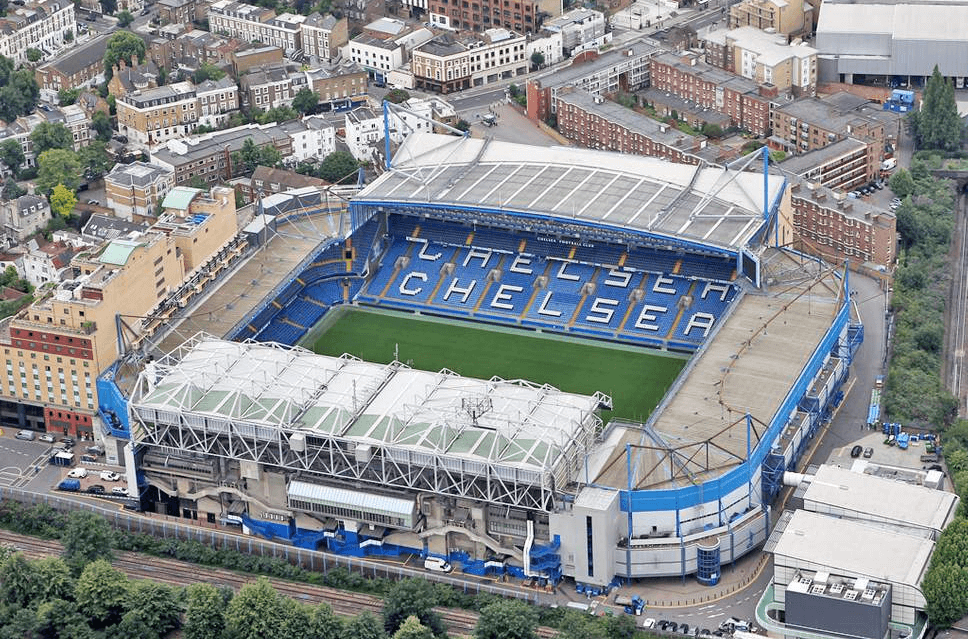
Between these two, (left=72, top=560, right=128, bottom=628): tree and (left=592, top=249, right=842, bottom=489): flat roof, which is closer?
(left=72, top=560, right=128, bottom=628): tree

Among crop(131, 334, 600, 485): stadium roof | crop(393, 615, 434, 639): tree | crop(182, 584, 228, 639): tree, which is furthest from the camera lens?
crop(131, 334, 600, 485): stadium roof

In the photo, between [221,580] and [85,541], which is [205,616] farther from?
[85,541]

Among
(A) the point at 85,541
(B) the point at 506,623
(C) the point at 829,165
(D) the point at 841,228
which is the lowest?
(B) the point at 506,623

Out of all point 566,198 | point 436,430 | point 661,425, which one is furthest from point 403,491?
point 566,198

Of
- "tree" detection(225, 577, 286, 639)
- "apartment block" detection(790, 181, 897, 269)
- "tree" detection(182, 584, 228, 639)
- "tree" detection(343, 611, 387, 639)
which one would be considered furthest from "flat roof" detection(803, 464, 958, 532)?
"apartment block" detection(790, 181, 897, 269)

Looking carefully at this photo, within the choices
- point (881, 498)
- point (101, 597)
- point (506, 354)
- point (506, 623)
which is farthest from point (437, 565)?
point (506, 354)

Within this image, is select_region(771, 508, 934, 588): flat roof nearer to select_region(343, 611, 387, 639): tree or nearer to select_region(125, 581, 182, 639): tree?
select_region(343, 611, 387, 639): tree

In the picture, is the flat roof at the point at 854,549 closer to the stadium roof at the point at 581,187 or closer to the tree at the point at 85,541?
the stadium roof at the point at 581,187
